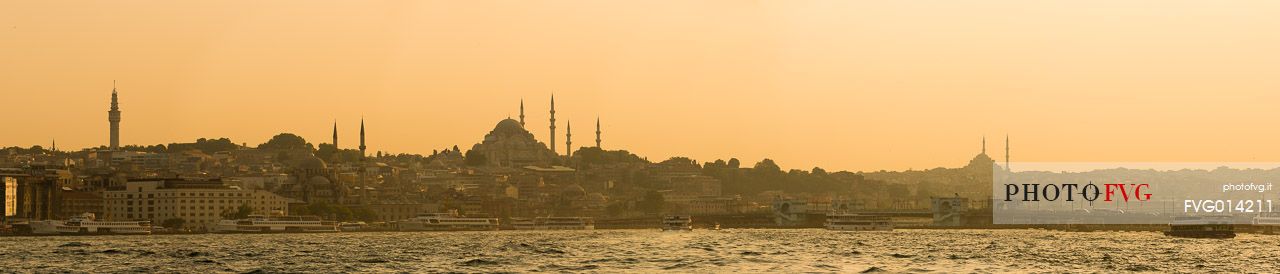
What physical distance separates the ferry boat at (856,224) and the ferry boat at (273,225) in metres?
40.2

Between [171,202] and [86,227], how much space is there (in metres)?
16.9

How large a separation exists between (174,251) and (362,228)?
216 ft

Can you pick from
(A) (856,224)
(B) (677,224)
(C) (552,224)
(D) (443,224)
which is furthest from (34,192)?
(A) (856,224)

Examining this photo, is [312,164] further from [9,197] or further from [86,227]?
[86,227]

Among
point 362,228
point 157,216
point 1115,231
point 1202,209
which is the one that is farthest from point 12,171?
point 1202,209

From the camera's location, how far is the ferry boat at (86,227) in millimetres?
136750

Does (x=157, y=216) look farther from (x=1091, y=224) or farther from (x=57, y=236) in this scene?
(x=1091, y=224)

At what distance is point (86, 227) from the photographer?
141 meters

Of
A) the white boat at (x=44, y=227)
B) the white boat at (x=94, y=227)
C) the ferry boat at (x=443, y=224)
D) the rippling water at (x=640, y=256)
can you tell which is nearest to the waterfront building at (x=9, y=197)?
the white boat at (x=94, y=227)

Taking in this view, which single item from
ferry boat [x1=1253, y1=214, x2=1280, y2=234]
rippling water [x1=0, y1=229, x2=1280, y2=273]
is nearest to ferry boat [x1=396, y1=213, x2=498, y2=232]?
rippling water [x1=0, y1=229, x2=1280, y2=273]

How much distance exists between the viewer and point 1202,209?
172250 millimetres

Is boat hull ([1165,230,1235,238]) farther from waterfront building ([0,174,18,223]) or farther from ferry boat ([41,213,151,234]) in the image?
waterfront building ([0,174,18,223])

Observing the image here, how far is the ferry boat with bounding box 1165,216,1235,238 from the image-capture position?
127750 mm

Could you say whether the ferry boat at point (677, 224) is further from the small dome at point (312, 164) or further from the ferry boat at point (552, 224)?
the small dome at point (312, 164)
